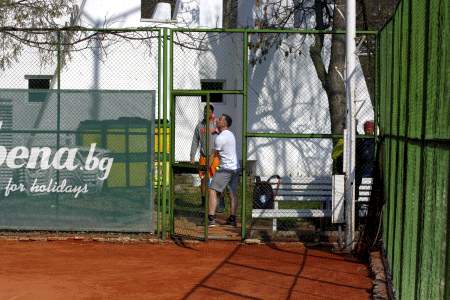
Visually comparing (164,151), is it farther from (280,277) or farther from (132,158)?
(280,277)

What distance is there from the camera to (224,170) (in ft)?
43.3

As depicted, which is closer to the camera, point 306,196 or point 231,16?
point 306,196

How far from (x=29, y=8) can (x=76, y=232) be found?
4.88 metres

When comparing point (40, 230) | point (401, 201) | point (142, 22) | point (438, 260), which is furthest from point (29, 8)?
point (438, 260)

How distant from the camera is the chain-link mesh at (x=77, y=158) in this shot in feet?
42.2

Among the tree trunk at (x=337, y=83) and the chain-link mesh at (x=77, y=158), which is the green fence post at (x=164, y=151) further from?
the tree trunk at (x=337, y=83)

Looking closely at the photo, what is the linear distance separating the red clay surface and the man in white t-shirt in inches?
32.5

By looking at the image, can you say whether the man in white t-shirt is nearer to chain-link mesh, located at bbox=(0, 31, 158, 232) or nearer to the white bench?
the white bench

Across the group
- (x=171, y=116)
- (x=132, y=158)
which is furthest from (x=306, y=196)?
(x=132, y=158)

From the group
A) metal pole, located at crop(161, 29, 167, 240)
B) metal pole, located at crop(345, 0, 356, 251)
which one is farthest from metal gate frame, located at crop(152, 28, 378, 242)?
metal pole, located at crop(345, 0, 356, 251)

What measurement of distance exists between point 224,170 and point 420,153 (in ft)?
25.7

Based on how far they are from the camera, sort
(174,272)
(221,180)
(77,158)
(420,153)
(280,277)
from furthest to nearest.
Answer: (221,180) < (77,158) < (174,272) < (280,277) < (420,153)

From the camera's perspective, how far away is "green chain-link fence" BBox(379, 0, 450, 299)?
432 cm

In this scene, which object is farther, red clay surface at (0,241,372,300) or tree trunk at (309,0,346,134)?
tree trunk at (309,0,346,134)
